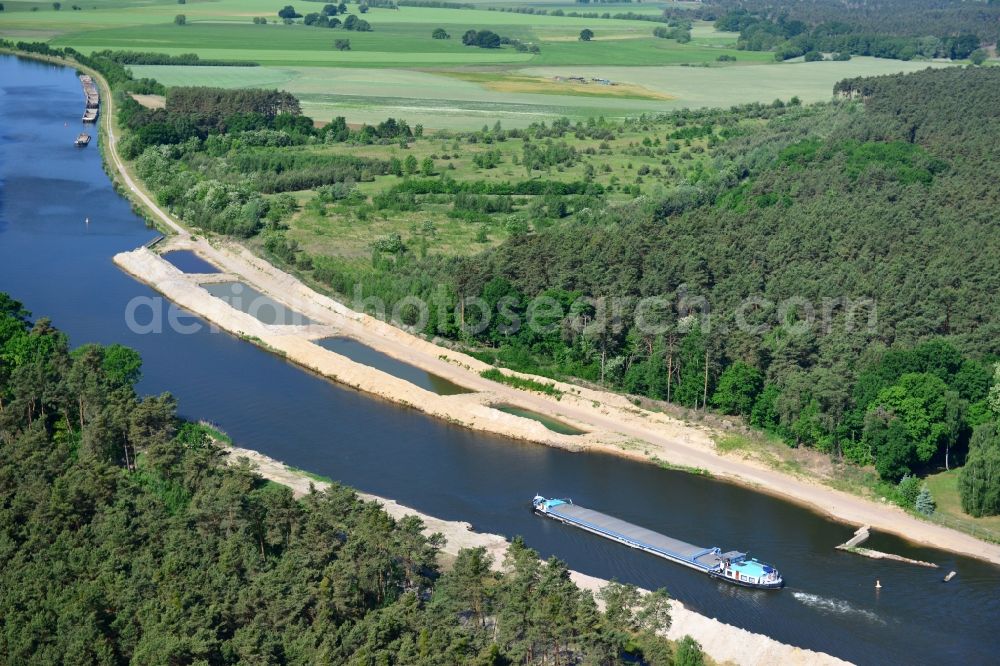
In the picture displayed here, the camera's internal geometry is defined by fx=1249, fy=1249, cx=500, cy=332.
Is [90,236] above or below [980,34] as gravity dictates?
below

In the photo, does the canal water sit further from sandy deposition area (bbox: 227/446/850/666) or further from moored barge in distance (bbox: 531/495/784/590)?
sandy deposition area (bbox: 227/446/850/666)

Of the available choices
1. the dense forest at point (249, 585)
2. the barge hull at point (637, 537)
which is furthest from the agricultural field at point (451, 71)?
the dense forest at point (249, 585)

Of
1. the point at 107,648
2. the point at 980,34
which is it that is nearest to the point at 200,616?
the point at 107,648

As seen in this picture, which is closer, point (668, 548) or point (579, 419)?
point (668, 548)

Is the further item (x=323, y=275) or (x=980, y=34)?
(x=980, y=34)

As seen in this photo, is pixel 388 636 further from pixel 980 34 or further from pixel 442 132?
pixel 980 34

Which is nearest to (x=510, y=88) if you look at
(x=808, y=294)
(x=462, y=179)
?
(x=462, y=179)

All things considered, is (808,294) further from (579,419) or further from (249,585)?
(249,585)
